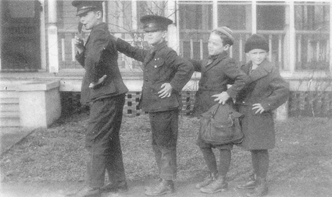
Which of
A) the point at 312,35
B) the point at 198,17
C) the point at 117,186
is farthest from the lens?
the point at 198,17

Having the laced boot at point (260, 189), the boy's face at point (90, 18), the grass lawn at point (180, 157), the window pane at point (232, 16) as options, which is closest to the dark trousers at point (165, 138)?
the grass lawn at point (180, 157)

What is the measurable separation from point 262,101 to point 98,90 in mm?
1479

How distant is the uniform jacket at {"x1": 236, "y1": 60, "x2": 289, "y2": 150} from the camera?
4.64 m

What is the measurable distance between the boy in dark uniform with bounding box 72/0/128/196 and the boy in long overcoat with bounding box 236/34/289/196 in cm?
118

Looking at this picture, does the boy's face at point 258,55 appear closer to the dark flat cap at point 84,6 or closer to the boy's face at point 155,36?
the boy's face at point 155,36

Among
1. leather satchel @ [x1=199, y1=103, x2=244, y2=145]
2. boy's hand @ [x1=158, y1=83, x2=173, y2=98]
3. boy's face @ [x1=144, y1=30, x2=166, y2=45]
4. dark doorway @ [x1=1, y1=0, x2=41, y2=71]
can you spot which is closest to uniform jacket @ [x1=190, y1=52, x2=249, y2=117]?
leather satchel @ [x1=199, y1=103, x2=244, y2=145]

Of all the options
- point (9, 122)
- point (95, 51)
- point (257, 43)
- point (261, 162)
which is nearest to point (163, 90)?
point (95, 51)

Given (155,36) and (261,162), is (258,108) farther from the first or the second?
(155,36)

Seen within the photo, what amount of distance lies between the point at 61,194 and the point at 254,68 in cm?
214

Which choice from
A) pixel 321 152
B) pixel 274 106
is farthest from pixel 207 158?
pixel 321 152

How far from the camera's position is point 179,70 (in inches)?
182

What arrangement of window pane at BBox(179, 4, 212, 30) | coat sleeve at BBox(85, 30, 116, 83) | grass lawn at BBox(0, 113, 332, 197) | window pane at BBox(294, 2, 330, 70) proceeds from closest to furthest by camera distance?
coat sleeve at BBox(85, 30, 116, 83), grass lawn at BBox(0, 113, 332, 197), window pane at BBox(294, 2, 330, 70), window pane at BBox(179, 4, 212, 30)

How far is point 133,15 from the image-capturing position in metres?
10.3

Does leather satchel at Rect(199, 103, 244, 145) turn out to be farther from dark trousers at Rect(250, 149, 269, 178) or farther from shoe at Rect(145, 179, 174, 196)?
shoe at Rect(145, 179, 174, 196)
